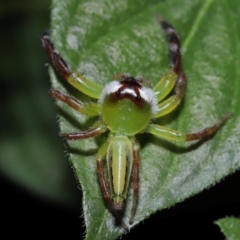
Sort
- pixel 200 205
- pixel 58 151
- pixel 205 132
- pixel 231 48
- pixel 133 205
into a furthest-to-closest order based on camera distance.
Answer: pixel 58 151, pixel 200 205, pixel 231 48, pixel 205 132, pixel 133 205

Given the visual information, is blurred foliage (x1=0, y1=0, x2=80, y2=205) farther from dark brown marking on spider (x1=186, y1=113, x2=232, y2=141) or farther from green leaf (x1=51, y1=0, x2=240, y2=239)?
dark brown marking on spider (x1=186, y1=113, x2=232, y2=141)

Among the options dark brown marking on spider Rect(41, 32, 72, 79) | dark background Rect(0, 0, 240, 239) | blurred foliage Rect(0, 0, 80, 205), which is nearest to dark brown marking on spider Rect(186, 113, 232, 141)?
dark brown marking on spider Rect(41, 32, 72, 79)

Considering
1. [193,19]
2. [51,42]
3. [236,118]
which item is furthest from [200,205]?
[51,42]

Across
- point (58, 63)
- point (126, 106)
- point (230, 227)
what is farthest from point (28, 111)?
point (230, 227)

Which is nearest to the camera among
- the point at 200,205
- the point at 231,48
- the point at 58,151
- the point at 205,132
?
the point at 205,132

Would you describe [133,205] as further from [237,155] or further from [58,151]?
[58,151]

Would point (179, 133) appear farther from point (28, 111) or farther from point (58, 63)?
point (28, 111)
